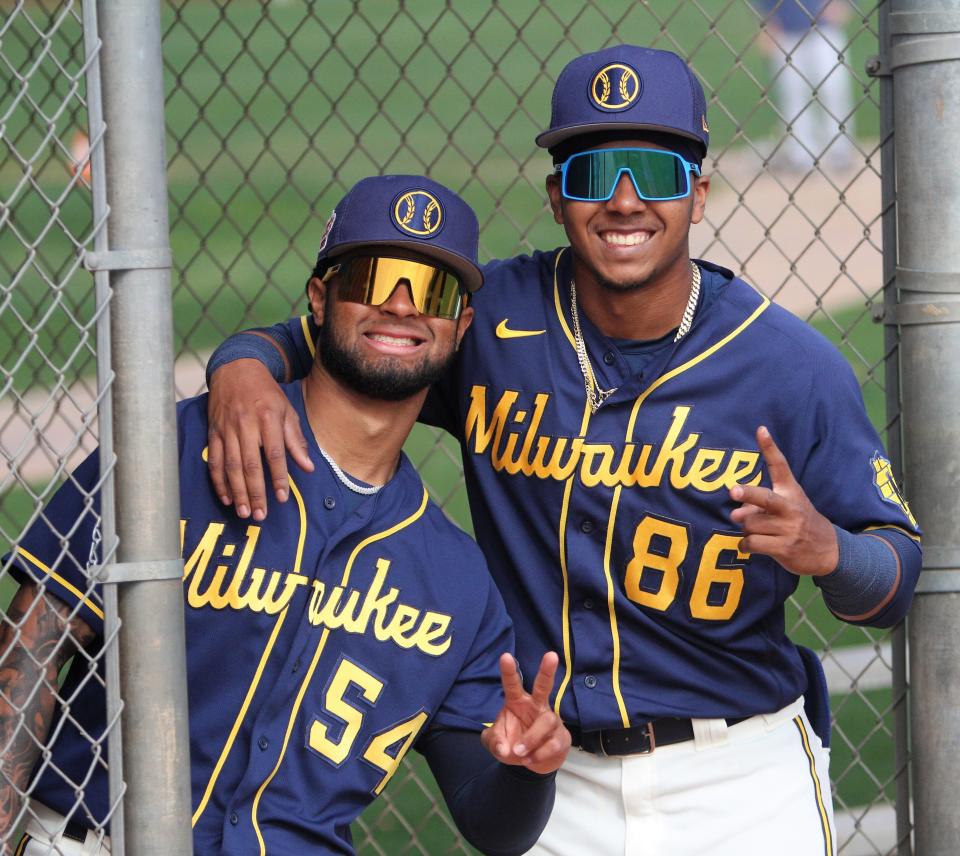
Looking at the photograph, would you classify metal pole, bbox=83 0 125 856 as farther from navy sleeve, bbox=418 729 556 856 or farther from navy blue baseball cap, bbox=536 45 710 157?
navy blue baseball cap, bbox=536 45 710 157

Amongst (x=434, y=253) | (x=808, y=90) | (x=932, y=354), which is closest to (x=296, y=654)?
(x=434, y=253)

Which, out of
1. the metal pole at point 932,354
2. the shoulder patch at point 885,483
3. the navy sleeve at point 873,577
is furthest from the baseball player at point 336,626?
the metal pole at point 932,354

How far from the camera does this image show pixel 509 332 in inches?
120

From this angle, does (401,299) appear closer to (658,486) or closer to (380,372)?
(380,372)

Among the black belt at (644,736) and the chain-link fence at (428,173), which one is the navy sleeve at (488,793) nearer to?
the black belt at (644,736)

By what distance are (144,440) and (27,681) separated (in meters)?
0.60

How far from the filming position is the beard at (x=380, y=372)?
277 cm

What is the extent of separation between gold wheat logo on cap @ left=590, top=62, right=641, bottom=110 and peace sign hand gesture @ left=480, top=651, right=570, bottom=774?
108 cm

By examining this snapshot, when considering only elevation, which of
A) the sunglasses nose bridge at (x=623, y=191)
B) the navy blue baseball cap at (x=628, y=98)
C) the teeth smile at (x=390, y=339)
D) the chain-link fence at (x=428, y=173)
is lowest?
the teeth smile at (x=390, y=339)

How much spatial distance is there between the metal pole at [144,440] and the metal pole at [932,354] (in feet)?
5.26

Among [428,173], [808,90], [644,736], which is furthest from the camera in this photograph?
[808,90]

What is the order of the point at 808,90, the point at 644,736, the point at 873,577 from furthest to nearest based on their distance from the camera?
the point at 808,90, the point at 644,736, the point at 873,577

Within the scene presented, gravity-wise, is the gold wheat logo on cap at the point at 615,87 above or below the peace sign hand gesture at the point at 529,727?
above

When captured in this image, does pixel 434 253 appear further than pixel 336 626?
Yes
